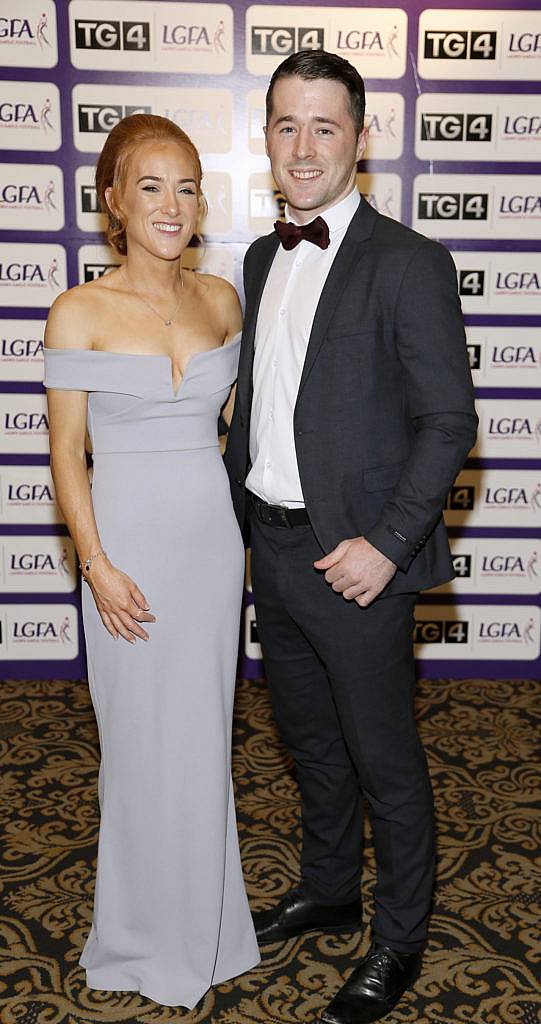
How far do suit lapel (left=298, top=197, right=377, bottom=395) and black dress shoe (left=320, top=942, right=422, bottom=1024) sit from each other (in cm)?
153

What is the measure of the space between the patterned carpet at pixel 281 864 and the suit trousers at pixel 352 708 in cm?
26

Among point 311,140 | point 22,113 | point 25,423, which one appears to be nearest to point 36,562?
point 25,423

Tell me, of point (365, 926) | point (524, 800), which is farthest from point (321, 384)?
point (524, 800)

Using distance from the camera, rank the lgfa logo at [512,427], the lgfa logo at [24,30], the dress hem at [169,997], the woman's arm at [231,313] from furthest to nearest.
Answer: the lgfa logo at [512,427] → the lgfa logo at [24,30] → the woman's arm at [231,313] → the dress hem at [169,997]

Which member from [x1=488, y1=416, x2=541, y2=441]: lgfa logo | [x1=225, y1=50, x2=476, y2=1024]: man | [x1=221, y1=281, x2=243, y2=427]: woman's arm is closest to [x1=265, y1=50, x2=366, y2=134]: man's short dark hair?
[x1=225, y1=50, x2=476, y2=1024]: man

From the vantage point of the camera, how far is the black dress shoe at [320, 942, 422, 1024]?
8.41 feet

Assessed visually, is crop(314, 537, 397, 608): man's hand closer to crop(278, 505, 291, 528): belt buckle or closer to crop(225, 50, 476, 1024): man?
crop(225, 50, 476, 1024): man

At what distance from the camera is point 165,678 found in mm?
2553

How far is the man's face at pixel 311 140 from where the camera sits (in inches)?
93.0

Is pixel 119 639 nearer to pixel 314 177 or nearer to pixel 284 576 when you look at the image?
pixel 284 576

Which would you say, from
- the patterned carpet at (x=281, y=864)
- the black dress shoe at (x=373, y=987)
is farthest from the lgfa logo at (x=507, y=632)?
the black dress shoe at (x=373, y=987)

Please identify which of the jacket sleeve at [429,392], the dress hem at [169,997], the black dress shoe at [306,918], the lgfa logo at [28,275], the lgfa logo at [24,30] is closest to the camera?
the jacket sleeve at [429,392]

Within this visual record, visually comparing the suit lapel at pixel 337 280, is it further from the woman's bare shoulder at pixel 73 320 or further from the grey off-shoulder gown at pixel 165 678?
the woman's bare shoulder at pixel 73 320

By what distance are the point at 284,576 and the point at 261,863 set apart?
1.25 m
